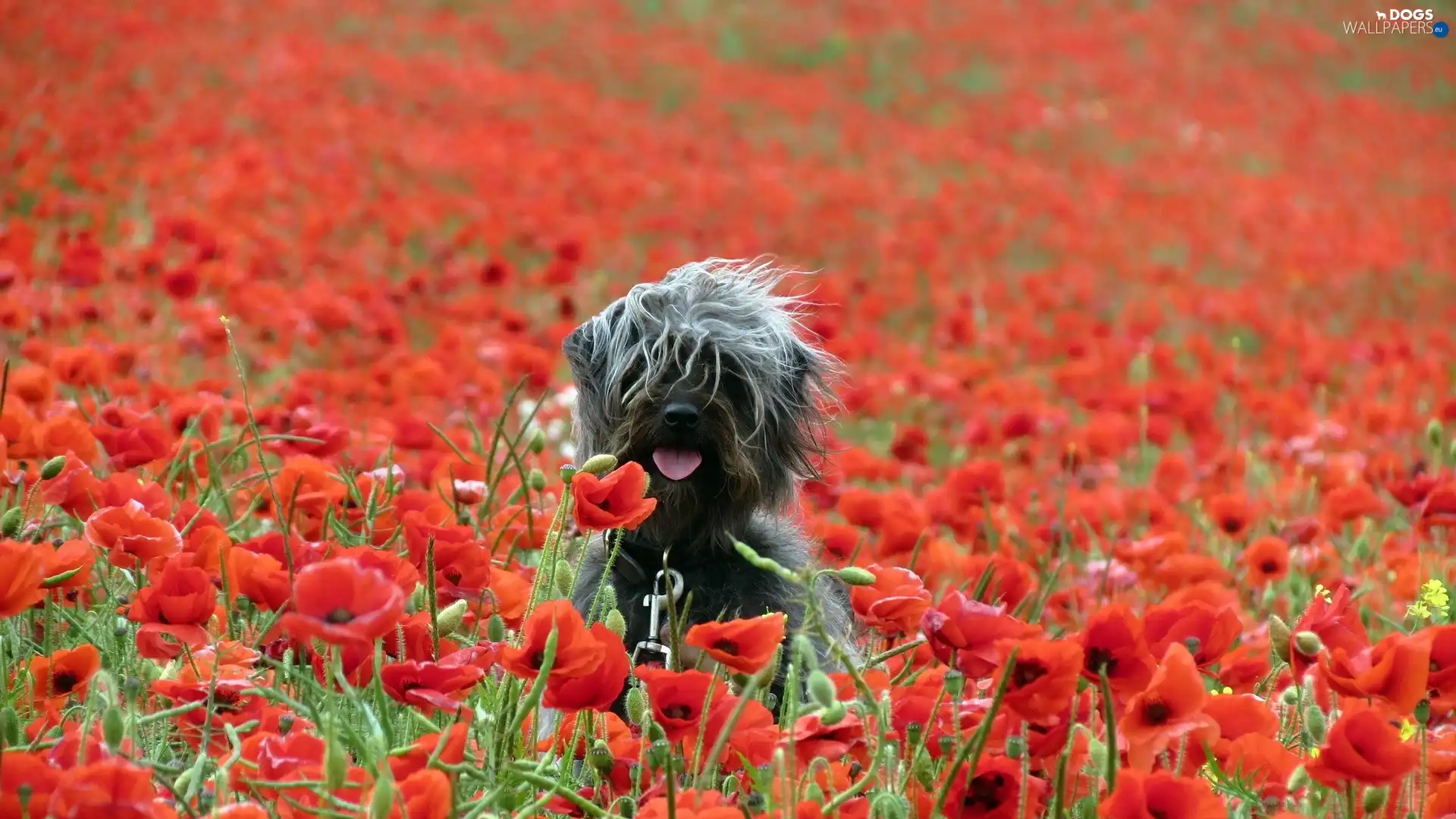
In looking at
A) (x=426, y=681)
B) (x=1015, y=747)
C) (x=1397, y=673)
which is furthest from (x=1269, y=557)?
(x=426, y=681)

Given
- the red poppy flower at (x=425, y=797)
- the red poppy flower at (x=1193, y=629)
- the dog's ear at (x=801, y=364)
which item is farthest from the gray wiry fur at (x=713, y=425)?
the red poppy flower at (x=425, y=797)

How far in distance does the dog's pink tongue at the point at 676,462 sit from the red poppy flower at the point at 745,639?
4.63ft

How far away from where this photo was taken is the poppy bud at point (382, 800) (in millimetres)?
1600

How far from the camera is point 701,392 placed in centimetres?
348

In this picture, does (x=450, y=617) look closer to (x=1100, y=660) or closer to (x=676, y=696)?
(x=676, y=696)

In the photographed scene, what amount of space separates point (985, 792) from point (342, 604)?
983 mm

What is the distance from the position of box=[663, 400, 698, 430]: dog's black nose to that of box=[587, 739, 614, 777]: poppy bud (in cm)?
128

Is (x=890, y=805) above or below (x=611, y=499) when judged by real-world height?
below

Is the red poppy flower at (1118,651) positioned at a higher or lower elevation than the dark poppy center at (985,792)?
higher

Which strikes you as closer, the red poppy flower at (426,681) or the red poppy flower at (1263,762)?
the red poppy flower at (426,681)

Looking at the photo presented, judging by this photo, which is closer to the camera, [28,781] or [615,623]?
[28,781]

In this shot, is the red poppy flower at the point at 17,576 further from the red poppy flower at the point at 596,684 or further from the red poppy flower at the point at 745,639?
the red poppy flower at the point at 745,639

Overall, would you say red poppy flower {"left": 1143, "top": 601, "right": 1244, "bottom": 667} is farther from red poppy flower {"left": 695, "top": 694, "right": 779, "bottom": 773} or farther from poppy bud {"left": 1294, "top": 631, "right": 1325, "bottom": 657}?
red poppy flower {"left": 695, "top": 694, "right": 779, "bottom": 773}

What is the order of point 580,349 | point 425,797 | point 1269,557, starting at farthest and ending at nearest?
1. point 1269,557
2. point 580,349
3. point 425,797
